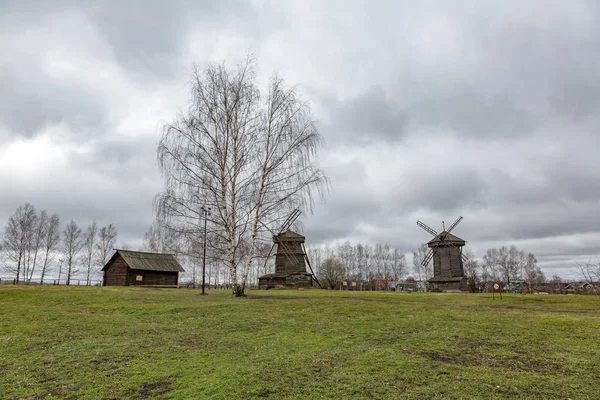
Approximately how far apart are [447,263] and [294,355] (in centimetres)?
6035

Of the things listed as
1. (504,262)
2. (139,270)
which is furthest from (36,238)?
(504,262)

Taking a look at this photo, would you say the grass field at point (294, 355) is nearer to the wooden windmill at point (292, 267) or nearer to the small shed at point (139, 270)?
the small shed at point (139, 270)

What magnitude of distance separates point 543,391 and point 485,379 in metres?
1.02

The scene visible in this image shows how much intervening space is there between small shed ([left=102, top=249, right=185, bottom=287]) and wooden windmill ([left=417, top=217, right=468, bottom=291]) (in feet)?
146

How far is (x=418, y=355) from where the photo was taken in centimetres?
953

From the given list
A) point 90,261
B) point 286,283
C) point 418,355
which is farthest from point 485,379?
point 90,261

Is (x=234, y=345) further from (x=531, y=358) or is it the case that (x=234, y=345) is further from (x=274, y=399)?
(x=531, y=358)

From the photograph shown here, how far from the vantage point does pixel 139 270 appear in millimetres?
52906

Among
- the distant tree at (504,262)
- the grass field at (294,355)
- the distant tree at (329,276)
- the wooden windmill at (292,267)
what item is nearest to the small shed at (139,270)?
the wooden windmill at (292,267)

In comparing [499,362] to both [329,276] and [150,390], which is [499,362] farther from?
[329,276]

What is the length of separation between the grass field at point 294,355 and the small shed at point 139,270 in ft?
121

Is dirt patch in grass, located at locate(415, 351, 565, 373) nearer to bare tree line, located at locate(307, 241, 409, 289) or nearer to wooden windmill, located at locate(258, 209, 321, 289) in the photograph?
wooden windmill, located at locate(258, 209, 321, 289)

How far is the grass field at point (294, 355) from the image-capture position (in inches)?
271

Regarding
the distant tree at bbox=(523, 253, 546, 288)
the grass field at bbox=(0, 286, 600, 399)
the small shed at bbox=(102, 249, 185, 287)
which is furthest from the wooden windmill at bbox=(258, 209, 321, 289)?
the distant tree at bbox=(523, 253, 546, 288)
